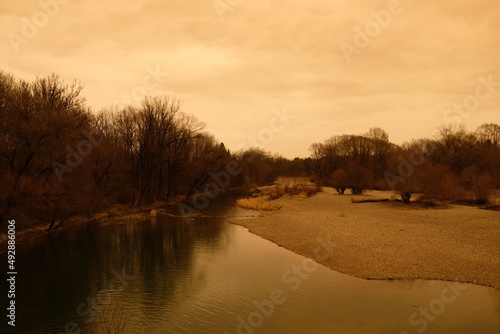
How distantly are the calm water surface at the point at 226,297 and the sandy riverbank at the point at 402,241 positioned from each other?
1.31 m

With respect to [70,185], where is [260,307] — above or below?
below

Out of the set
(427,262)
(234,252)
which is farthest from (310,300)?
(234,252)

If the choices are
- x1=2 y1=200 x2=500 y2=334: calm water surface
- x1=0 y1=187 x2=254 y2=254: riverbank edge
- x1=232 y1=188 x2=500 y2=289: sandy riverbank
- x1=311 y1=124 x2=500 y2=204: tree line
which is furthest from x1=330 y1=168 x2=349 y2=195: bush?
x1=2 y1=200 x2=500 y2=334: calm water surface

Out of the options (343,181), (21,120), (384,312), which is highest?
(21,120)

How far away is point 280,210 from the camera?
48.7 metres

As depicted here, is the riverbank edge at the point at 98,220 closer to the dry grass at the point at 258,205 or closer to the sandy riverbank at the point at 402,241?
the dry grass at the point at 258,205

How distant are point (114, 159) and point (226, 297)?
36816mm

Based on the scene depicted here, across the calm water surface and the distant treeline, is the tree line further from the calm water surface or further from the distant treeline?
the calm water surface

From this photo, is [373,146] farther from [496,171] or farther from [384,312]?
[384,312]

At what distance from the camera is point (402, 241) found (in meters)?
25.2

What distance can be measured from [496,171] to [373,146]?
189ft

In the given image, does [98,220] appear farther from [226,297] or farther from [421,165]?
[421,165]

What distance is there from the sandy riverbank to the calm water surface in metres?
1.31

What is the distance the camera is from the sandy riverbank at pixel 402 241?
19.0 meters
